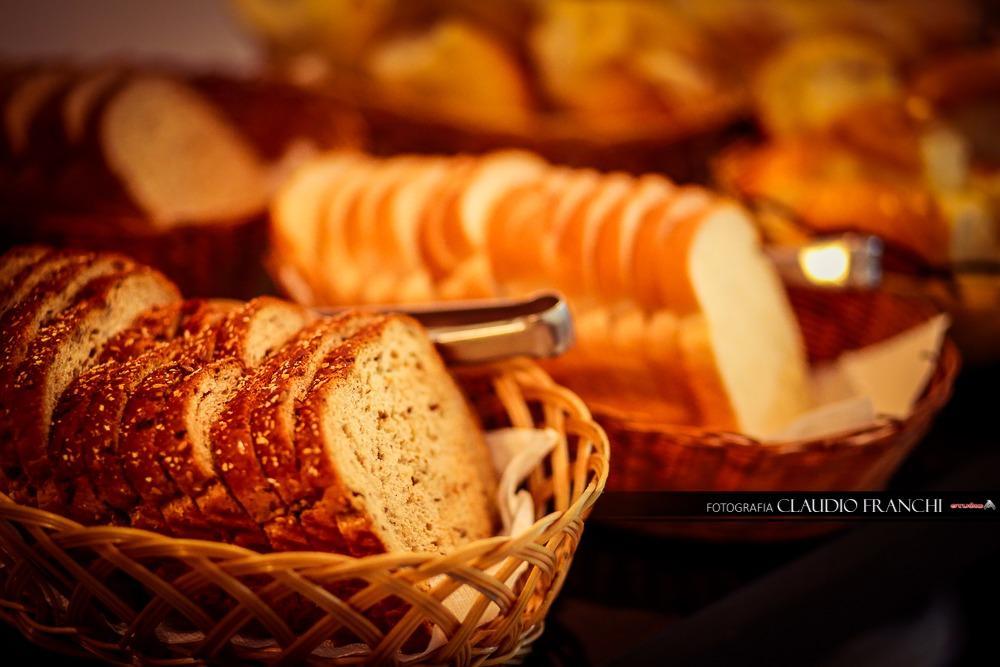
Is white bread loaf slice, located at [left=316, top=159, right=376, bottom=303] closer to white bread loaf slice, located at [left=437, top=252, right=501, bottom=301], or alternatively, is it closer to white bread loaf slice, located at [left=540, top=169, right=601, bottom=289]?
white bread loaf slice, located at [left=437, top=252, right=501, bottom=301]

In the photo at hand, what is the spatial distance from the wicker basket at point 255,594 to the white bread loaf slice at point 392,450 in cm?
8

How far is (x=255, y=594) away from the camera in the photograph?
2.94ft

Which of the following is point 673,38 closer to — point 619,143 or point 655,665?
point 619,143

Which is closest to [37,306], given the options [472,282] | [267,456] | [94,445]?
[94,445]

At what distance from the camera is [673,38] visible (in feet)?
7.88

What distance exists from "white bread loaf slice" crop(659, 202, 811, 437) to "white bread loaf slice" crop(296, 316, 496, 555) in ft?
1.50

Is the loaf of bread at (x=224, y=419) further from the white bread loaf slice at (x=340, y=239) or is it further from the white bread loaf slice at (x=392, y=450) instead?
the white bread loaf slice at (x=340, y=239)

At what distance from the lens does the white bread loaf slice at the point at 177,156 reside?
186 centimetres

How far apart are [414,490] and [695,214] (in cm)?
81

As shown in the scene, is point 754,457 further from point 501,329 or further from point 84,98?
point 84,98

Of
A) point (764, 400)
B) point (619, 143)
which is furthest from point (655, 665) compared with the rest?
point (619, 143)

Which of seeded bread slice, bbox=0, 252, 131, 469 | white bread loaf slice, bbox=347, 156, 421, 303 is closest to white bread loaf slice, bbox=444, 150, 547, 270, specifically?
white bread loaf slice, bbox=347, 156, 421, 303

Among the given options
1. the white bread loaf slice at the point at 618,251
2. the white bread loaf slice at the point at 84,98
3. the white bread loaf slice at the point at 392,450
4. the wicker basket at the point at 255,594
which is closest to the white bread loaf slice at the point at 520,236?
the white bread loaf slice at the point at 618,251

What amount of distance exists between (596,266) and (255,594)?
3.10 feet
